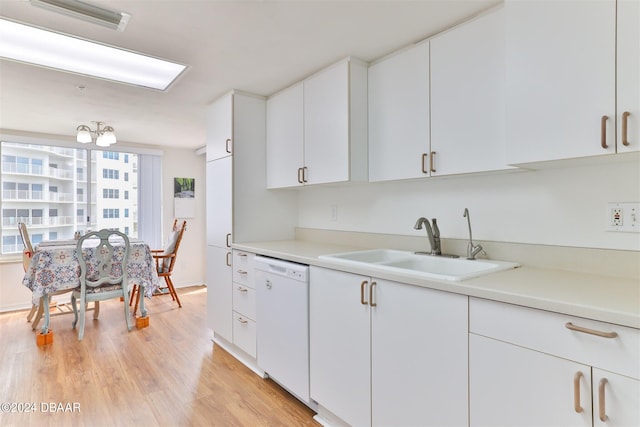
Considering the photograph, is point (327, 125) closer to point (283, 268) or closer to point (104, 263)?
point (283, 268)

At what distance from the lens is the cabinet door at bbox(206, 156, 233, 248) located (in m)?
2.81

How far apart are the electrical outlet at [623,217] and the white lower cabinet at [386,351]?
30.5 inches

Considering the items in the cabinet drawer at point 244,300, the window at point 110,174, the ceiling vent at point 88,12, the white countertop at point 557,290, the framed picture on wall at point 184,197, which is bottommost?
the cabinet drawer at point 244,300

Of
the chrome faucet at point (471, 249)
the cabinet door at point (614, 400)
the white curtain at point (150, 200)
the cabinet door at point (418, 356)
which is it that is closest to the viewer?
the cabinet door at point (614, 400)

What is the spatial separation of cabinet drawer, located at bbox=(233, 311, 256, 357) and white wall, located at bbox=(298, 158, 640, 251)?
1083mm

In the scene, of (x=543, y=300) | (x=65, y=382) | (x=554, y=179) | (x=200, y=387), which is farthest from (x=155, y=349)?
(x=554, y=179)

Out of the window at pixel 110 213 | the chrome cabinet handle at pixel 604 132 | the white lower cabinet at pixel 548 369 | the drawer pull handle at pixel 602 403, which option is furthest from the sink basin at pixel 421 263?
the window at pixel 110 213

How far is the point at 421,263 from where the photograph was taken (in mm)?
1980

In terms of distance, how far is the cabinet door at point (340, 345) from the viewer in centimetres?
164

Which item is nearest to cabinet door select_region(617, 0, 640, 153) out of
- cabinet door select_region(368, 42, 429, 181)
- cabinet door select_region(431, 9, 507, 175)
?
cabinet door select_region(431, 9, 507, 175)

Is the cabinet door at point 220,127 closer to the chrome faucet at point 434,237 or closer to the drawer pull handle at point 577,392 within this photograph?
the chrome faucet at point 434,237

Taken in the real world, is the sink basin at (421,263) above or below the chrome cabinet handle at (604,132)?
below

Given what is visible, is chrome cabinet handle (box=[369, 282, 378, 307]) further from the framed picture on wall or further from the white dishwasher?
the framed picture on wall

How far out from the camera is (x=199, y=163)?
5406 mm
